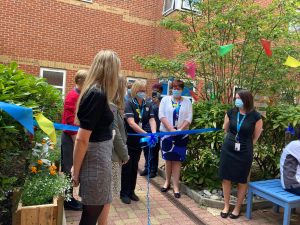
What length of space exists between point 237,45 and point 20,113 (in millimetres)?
4674

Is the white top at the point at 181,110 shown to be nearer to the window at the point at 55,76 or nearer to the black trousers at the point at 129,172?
the black trousers at the point at 129,172

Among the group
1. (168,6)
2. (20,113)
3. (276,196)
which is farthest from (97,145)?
(168,6)

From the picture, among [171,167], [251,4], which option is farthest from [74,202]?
[251,4]

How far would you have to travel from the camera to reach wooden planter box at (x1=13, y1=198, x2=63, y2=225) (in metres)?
2.68

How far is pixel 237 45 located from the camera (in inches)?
223

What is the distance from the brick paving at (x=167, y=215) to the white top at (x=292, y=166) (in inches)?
28.9

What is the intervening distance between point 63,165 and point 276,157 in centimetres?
368

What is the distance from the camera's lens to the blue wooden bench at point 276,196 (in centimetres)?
373

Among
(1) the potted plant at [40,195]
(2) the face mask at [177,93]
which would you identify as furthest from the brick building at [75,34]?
(1) the potted plant at [40,195]

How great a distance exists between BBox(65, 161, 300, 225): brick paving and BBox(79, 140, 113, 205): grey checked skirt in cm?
151

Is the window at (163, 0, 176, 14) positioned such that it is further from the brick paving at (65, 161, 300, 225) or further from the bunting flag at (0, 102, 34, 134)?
the bunting flag at (0, 102, 34, 134)

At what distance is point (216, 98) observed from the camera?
598 cm

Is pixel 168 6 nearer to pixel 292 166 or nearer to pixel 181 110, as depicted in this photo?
pixel 181 110

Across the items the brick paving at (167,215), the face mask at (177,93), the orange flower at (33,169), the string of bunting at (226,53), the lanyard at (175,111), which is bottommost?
the brick paving at (167,215)
